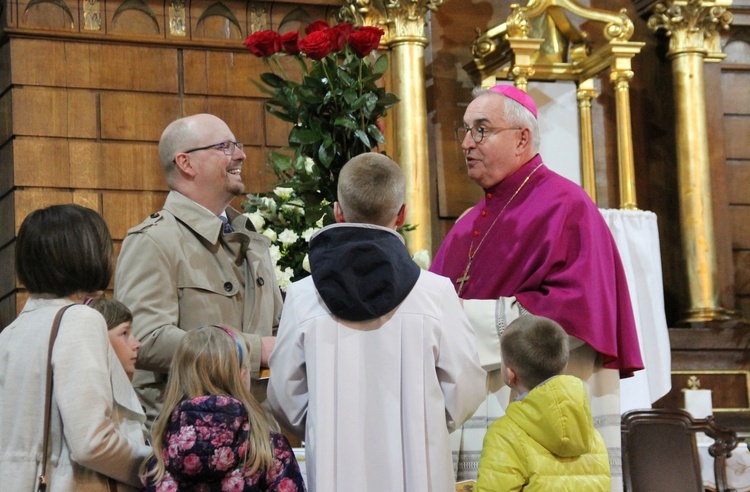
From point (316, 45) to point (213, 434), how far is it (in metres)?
2.11

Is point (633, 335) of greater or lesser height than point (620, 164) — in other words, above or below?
below

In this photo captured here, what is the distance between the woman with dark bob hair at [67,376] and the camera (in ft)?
9.69

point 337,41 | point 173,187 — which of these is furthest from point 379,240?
point 337,41

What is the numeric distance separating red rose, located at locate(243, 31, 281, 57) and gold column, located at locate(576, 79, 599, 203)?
278 cm

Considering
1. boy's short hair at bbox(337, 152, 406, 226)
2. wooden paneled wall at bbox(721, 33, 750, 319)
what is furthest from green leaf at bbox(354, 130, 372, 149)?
wooden paneled wall at bbox(721, 33, 750, 319)

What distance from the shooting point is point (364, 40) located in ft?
15.9

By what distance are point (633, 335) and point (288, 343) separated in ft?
4.34

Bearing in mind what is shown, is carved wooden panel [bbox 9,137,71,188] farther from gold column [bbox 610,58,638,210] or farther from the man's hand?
gold column [bbox 610,58,638,210]

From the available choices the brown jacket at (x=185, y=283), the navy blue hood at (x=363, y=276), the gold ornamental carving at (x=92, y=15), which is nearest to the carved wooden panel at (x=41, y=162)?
the gold ornamental carving at (x=92, y=15)

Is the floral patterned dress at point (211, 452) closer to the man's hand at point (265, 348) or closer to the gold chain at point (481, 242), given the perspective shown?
the man's hand at point (265, 348)

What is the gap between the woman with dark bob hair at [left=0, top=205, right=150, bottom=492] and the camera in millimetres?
2953

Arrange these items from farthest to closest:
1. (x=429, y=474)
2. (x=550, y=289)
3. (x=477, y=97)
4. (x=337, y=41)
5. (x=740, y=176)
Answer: (x=740, y=176)
(x=337, y=41)
(x=477, y=97)
(x=550, y=289)
(x=429, y=474)

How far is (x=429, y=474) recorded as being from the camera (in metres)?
3.20

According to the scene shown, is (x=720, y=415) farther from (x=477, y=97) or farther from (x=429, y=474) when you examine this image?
(x=429, y=474)
